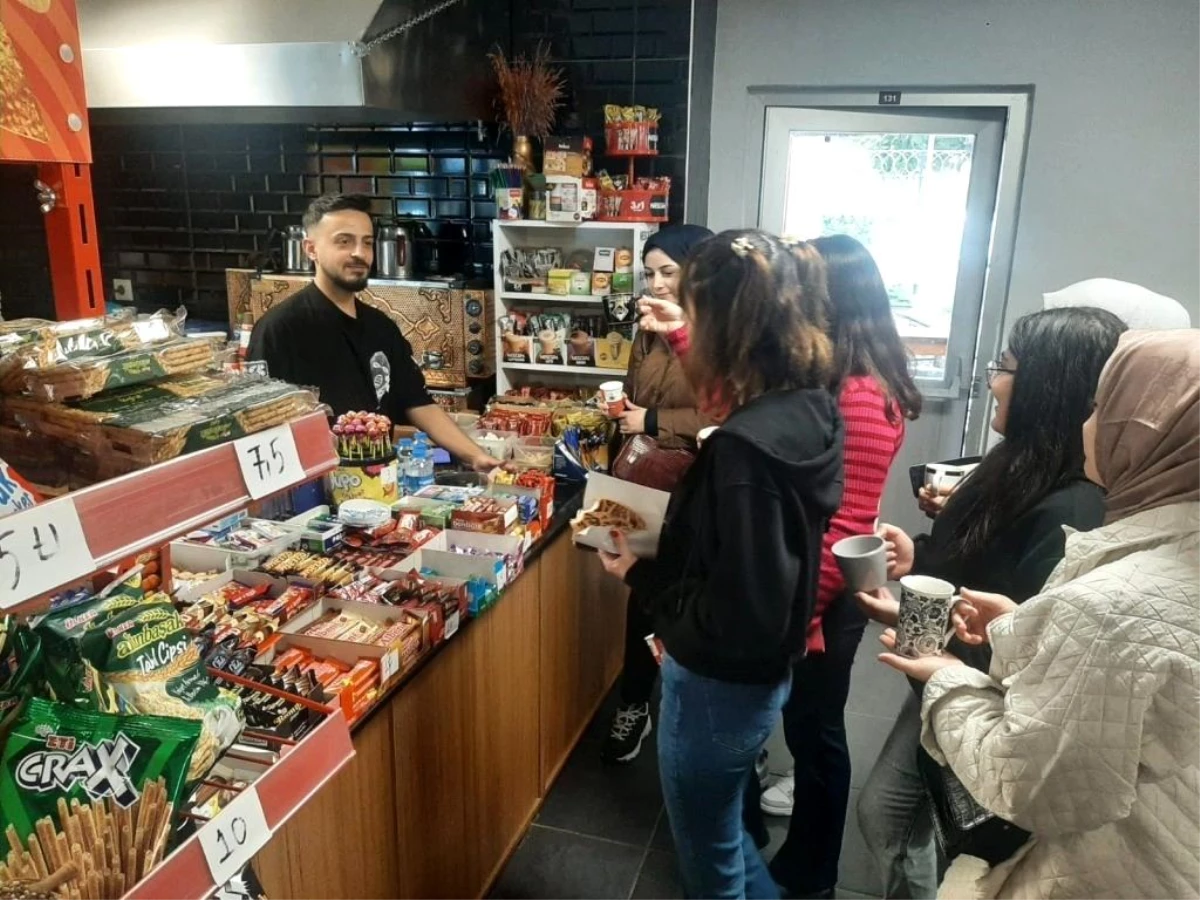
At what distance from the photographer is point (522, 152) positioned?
396 cm

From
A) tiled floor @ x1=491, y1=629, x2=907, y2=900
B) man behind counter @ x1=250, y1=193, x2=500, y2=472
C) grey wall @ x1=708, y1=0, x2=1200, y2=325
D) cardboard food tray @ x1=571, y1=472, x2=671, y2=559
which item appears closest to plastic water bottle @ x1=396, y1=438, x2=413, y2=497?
man behind counter @ x1=250, y1=193, x2=500, y2=472

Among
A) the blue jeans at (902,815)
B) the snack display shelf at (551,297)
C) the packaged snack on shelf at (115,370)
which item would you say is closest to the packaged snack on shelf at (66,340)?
the packaged snack on shelf at (115,370)

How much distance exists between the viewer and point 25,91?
3.23ft

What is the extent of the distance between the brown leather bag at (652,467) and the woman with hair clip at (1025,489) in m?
0.56

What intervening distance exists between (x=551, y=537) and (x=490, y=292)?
1.94 meters

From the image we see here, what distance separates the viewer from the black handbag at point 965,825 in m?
1.41

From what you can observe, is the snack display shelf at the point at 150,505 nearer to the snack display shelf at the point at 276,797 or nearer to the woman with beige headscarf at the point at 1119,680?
the snack display shelf at the point at 276,797

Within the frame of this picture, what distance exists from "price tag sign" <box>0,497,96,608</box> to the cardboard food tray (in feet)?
3.79

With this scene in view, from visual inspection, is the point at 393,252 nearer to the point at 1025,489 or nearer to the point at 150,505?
the point at 1025,489

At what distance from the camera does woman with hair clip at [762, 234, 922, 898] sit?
2.13 meters

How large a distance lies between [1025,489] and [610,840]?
5.38 feet

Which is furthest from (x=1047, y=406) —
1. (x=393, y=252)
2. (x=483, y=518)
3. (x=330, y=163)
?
(x=330, y=163)

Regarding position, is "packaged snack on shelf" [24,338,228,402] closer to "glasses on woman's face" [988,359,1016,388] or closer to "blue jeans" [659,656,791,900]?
"blue jeans" [659,656,791,900]

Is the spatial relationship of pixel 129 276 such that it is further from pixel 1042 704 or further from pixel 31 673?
pixel 1042 704
